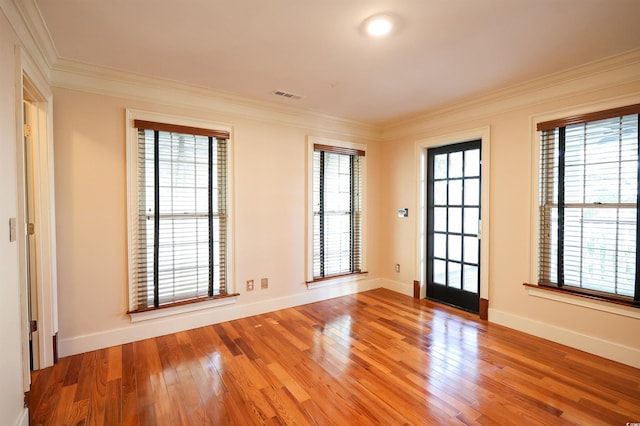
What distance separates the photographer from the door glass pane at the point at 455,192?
13.1 ft

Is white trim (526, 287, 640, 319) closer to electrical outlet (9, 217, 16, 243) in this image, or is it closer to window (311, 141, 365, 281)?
window (311, 141, 365, 281)

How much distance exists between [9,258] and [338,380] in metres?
2.23

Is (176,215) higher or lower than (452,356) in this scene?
higher

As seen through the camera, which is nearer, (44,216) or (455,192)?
(44,216)

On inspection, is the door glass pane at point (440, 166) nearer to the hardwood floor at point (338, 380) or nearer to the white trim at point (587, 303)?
the white trim at point (587, 303)

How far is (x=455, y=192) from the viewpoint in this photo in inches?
159

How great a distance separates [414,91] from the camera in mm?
3363

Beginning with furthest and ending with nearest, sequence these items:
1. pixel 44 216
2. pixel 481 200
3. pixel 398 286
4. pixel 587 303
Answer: pixel 398 286 < pixel 481 200 < pixel 587 303 < pixel 44 216

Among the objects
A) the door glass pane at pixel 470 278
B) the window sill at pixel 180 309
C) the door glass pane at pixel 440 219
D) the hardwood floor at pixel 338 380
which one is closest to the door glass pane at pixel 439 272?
the door glass pane at pixel 470 278

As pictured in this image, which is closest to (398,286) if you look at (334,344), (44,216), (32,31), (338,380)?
(334,344)

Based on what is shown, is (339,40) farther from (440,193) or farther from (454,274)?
(454,274)

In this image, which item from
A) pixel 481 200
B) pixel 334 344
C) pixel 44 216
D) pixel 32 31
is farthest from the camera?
pixel 481 200

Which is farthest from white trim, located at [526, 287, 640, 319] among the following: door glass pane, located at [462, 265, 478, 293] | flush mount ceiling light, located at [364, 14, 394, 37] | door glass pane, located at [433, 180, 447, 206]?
flush mount ceiling light, located at [364, 14, 394, 37]

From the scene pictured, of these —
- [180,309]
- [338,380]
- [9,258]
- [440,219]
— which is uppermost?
[440,219]
